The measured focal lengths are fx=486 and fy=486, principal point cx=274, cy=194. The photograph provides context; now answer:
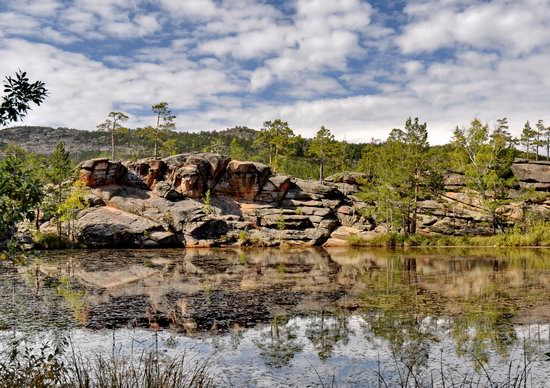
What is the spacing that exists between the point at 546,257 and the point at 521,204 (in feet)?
85.4

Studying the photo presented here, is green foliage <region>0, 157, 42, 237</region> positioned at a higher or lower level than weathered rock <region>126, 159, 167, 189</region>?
lower

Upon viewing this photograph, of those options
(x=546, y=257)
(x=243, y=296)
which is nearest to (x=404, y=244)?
(x=546, y=257)


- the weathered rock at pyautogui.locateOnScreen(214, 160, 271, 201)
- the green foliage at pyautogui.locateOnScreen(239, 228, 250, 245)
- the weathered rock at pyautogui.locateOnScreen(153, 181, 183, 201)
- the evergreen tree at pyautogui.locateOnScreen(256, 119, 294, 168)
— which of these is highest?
the evergreen tree at pyautogui.locateOnScreen(256, 119, 294, 168)

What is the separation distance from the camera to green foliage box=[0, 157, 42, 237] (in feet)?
23.3

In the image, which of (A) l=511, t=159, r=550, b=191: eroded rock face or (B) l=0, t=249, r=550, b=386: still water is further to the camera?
(A) l=511, t=159, r=550, b=191: eroded rock face

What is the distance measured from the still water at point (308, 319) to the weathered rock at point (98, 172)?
Result: 27.7 m

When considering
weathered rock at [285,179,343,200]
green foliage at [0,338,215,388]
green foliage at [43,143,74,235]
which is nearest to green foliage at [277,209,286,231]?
weathered rock at [285,179,343,200]

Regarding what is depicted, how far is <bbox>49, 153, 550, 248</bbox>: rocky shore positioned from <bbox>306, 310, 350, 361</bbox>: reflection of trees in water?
3952 centimetres

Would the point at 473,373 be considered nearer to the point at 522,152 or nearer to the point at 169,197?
the point at 169,197

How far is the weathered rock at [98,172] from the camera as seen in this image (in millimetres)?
58062

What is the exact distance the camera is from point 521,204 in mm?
62812

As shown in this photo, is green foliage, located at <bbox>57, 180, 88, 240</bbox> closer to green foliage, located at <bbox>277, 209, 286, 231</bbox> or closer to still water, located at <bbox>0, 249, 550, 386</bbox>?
still water, located at <bbox>0, 249, 550, 386</bbox>

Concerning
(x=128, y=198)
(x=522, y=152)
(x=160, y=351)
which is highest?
(x=522, y=152)

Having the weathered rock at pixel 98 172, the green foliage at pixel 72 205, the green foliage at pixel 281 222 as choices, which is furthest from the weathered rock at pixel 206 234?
the green foliage at pixel 72 205
